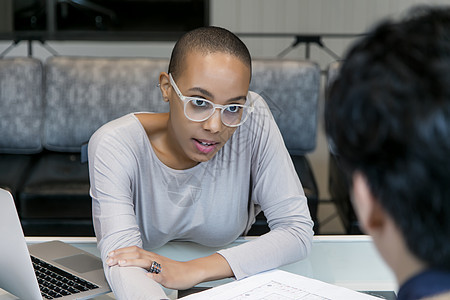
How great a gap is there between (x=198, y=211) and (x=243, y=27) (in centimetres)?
305

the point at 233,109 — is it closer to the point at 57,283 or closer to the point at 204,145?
the point at 204,145

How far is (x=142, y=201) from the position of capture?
4.78ft

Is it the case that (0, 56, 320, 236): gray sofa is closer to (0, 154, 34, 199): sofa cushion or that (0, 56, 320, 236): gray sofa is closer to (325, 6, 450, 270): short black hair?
(0, 154, 34, 199): sofa cushion

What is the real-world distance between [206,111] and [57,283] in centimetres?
45

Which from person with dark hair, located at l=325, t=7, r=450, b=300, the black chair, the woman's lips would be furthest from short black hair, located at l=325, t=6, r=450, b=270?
the black chair

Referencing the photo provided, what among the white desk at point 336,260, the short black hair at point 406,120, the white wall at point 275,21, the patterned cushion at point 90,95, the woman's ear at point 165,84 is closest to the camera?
the short black hair at point 406,120

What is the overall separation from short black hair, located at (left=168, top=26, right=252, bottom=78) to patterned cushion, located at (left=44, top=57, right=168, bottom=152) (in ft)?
5.17

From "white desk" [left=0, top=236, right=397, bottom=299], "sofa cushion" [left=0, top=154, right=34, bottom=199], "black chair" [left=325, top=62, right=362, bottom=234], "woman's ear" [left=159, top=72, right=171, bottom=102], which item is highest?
"woman's ear" [left=159, top=72, right=171, bottom=102]

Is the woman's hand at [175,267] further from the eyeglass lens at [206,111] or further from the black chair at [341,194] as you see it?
the black chair at [341,194]

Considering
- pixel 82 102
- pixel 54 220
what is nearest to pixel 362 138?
pixel 54 220

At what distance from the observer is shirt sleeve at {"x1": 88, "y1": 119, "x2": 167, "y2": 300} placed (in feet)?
3.84

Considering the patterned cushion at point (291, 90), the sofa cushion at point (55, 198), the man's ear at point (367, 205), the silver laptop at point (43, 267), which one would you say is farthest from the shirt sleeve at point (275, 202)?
the patterned cushion at point (291, 90)

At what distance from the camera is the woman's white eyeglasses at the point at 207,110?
4.24ft

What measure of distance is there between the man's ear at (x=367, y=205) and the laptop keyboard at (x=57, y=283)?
2.44ft
